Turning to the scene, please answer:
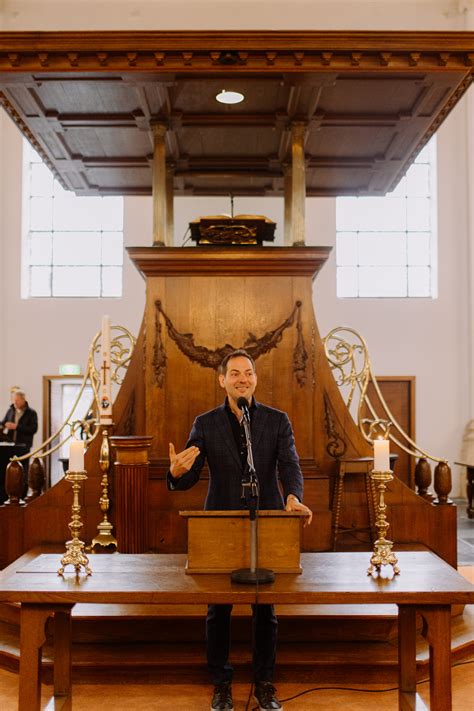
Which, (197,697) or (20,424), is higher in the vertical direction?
(20,424)

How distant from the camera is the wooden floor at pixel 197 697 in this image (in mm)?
3764

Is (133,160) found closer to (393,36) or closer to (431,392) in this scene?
(393,36)

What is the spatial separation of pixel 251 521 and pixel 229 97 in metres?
3.62

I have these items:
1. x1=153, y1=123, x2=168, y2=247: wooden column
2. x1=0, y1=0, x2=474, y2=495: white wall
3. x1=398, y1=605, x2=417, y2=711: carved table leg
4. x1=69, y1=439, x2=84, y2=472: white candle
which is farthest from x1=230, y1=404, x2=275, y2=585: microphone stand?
x1=0, y1=0, x2=474, y2=495: white wall

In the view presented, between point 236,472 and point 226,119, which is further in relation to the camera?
point 226,119

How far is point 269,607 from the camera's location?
3508 millimetres

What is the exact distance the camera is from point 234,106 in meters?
5.87

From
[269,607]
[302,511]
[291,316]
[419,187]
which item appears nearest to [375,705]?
Answer: [269,607]

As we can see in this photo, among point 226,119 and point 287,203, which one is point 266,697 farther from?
point 287,203

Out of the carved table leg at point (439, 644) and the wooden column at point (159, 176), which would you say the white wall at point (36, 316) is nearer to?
the wooden column at point (159, 176)

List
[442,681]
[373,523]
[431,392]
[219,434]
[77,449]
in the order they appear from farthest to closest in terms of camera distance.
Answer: [431,392]
[373,523]
[219,434]
[77,449]
[442,681]

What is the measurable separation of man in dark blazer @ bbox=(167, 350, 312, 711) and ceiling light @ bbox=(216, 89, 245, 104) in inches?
104

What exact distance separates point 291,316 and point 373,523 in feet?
5.28
